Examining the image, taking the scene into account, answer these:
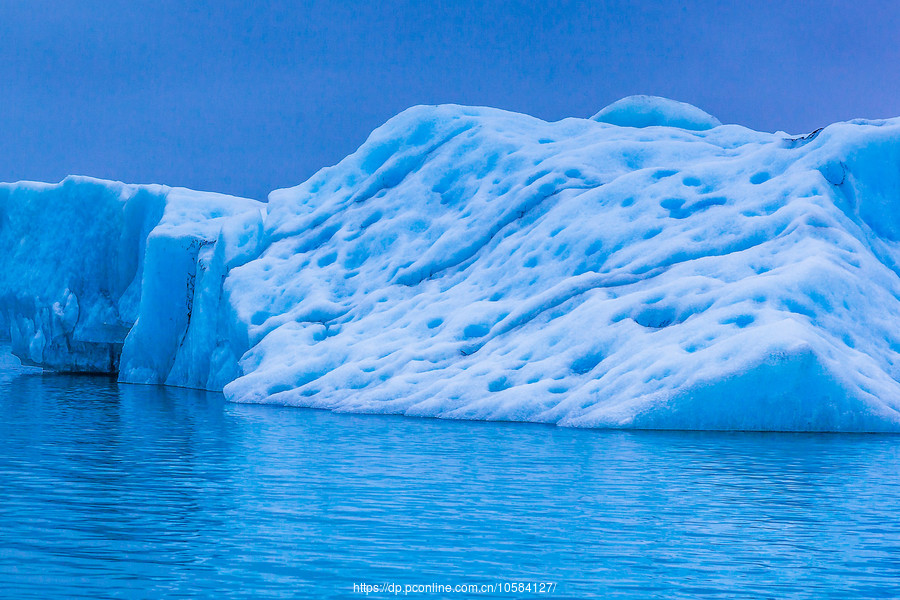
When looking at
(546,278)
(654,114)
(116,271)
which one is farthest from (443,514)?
(116,271)

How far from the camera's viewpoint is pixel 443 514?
725 cm

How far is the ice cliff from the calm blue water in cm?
192

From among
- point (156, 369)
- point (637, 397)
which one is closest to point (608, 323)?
point (637, 397)

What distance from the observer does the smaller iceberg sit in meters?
26.2

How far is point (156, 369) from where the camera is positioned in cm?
2741

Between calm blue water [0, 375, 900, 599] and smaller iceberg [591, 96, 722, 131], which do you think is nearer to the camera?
calm blue water [0, 375, 900, 599]

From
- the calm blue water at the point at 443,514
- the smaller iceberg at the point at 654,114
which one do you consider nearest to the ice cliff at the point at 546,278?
the smaller iceberg at the point at 654,114

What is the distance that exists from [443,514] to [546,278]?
40.7ft

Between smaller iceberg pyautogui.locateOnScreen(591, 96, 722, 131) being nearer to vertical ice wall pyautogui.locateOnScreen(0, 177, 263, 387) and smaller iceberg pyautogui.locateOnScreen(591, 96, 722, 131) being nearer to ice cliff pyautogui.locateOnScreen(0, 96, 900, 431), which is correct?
ice cliff pyautogui.locateOnScreen(0, 96, 900, 431)

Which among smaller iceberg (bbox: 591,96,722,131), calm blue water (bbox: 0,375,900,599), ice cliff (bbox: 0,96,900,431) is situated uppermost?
smaller iceberg (bbox: 591,96,722,131)

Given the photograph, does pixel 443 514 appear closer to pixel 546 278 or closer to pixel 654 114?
pixel 546 278

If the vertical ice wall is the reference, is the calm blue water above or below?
below

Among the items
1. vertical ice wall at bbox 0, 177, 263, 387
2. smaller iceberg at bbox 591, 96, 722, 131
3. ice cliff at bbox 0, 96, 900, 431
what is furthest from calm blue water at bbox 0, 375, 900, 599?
smaller iceberg at bbox 591, 96, 722, 131

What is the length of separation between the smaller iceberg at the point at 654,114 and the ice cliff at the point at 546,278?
0.21ft
